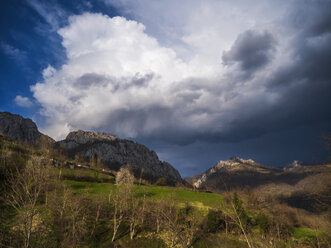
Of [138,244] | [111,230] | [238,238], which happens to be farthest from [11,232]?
[238,238]

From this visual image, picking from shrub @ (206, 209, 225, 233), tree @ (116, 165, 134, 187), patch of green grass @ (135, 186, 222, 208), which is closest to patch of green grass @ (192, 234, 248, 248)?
shrub @ (206, 209, 225, 233)

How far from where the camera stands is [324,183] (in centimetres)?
2017

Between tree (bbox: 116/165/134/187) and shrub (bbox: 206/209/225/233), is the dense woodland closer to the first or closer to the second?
shrub (bbox: 206/209/225/233)

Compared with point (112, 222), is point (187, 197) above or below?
above

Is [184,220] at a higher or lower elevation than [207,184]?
lower

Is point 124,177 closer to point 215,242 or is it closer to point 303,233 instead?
point 215,242

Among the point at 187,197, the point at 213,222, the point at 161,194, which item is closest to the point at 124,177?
the point at 161,194

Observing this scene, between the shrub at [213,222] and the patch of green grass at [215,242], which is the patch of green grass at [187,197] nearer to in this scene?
the shrub at [213,222]

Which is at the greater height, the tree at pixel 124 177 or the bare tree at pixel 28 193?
the tree at pixel 124 177

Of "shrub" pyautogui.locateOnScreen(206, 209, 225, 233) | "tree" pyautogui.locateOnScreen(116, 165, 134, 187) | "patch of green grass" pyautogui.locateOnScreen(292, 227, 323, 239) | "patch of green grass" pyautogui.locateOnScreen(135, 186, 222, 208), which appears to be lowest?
"patch of green grass" pyautogui.locateOnScreen(292, 227, 323, 239)

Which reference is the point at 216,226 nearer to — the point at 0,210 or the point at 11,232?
the point at 11,232

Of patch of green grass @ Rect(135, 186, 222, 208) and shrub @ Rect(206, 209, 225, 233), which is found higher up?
patch of green grass @ Rect(135, 186, 222, 208)

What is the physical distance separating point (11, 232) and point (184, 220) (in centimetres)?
3499

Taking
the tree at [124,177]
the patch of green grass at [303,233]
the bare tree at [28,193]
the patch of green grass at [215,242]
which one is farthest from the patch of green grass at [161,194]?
the bare tree at [28,193]
